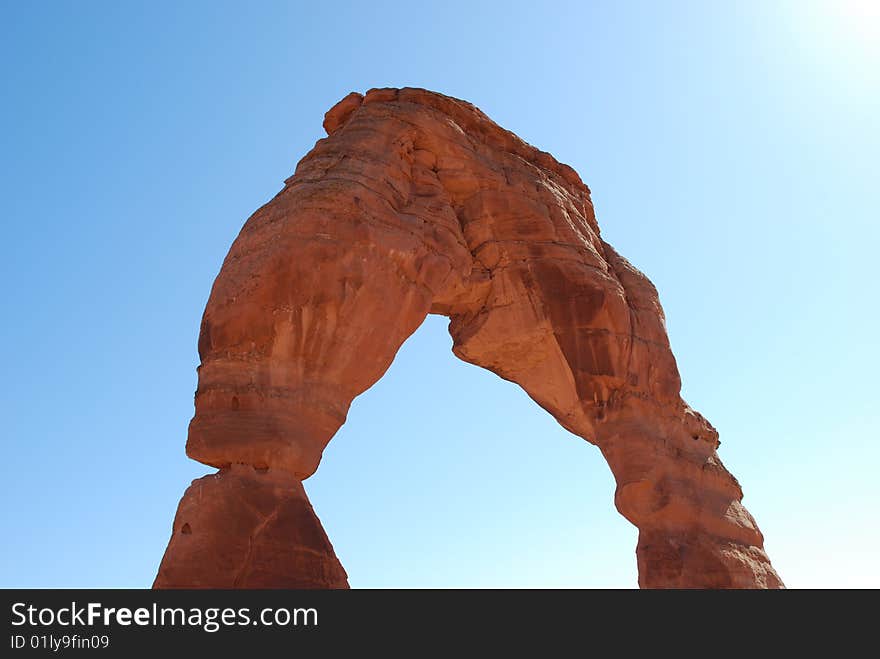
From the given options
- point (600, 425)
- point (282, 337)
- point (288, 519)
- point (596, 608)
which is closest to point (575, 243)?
point (600, 425)

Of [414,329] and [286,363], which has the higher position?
[414,329]

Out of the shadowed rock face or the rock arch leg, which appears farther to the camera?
the shadowed rock face

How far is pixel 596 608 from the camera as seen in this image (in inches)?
224

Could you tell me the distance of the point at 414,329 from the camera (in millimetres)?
9602

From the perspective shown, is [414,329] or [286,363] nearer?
[286,363]

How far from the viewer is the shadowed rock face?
749 cm

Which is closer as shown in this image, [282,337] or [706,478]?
[282,337]

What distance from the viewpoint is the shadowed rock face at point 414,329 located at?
24.6ft

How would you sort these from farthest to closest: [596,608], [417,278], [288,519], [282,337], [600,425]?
[600,425]
[417,278]
[282,337]
[288,519]
[596,608]

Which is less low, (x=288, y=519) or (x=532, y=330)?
(x=532, y=330)

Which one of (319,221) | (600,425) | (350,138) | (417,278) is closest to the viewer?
(319,221)

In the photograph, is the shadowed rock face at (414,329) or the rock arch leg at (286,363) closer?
the rock arch leg at (286,363)

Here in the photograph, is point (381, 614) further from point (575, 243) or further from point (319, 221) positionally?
point (575, 243)

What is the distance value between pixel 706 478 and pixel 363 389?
5503 mm
